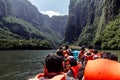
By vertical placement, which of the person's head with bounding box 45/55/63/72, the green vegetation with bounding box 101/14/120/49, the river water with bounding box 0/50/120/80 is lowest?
the river water with bounding box 0/50/120/80

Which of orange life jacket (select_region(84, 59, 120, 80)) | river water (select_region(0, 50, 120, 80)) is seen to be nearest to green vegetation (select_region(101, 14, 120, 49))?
river water (select_region(0, 50, 120, 80))

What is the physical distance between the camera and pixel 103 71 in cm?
575

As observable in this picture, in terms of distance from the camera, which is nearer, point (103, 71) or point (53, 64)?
point (103, 71)

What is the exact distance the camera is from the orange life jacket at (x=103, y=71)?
5668 mm

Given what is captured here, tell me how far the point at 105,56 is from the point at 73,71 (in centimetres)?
438

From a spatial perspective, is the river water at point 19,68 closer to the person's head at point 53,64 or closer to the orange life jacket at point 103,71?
the person's head at point 53,64

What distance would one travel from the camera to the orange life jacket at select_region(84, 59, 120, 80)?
18.6 feet

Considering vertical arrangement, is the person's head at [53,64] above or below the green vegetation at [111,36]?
below

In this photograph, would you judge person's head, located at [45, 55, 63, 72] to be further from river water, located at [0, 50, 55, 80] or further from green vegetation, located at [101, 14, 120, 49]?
green vegetation, located at [101, 14, 120, 49]

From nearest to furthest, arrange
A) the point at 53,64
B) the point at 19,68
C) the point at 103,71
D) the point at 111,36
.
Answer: the point at 103,71, the point at 53,64, the point at 19,68, the point at 111,36

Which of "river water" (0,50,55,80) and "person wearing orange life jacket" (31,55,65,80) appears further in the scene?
"river water" (0,50,55,80)

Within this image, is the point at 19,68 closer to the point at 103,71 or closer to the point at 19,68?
the point at 19,68

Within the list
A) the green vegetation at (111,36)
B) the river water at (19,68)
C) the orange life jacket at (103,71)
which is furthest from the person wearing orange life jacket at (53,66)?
the green vegetation at (111,36)

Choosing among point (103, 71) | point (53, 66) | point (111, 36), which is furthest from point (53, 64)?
point (111, 36)
